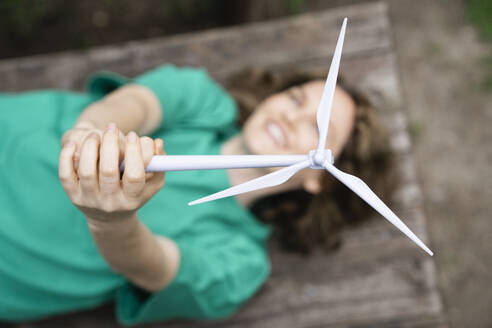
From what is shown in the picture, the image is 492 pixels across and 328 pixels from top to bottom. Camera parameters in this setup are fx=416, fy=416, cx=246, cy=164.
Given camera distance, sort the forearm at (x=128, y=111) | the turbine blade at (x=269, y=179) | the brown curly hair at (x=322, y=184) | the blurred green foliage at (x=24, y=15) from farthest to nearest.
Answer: the blurred green foliage at (x=24, y=15)
the brown curly hair at (x=322, y=184)
the forearm at (x=128, y=111)
the turbine blade at (x=269, y=179)

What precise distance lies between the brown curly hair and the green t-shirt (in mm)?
138

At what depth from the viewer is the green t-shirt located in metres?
1.03

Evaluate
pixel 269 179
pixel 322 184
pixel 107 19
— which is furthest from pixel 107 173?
pixel 107 19

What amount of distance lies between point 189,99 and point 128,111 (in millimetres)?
304

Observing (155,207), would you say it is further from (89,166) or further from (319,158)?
(319,158)

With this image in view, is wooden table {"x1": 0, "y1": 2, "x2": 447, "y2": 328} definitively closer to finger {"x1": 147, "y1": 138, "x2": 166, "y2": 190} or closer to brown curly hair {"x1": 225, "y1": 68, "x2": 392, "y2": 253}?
brown curly hair {"x1": 225, "y1": 68, "x2": 392, "y2": 253}

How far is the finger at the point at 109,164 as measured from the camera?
552 mm

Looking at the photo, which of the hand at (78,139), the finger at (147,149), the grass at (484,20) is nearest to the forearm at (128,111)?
the hand at (78,139)

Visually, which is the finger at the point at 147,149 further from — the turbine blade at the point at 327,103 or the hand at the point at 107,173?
the turbine blade at the point at 327,103

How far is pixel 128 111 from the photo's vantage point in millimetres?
941

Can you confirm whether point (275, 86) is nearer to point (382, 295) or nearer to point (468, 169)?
point (382, 295)

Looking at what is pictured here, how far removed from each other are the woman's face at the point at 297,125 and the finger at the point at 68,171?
1.70ft

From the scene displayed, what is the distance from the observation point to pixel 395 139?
1355 millimetres

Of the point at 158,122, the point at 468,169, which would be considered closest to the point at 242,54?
the point at 158,122
